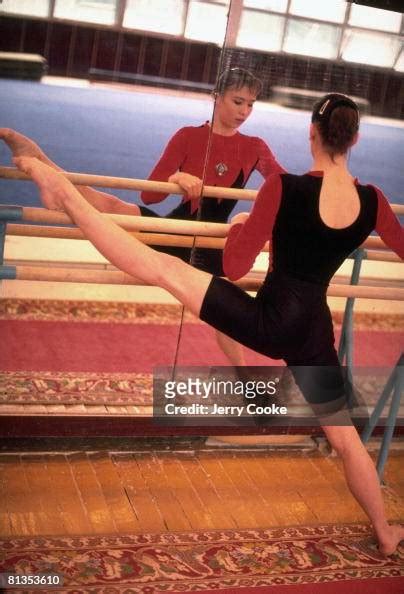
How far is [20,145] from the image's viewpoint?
2.82 meters

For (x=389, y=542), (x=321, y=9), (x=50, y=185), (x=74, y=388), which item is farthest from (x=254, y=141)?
(x=389, y=542)

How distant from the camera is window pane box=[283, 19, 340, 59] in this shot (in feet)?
10.4

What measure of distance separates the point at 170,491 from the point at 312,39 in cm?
166

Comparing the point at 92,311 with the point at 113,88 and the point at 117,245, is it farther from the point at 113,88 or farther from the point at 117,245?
the point at 117,245

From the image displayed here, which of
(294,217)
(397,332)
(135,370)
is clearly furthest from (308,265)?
(397,332)

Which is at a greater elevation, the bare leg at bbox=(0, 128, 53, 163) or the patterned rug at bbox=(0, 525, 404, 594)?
the bare leg at bbox=(0, 128, 53, 163)

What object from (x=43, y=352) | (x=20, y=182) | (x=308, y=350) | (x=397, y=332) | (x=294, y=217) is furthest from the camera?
(x=397, y=332)

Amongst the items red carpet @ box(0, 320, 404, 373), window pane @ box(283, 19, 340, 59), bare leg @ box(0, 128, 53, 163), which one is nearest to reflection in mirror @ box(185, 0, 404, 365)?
window pane @ box(283, 19, 340, 59)

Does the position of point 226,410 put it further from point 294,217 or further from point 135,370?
point 294,217

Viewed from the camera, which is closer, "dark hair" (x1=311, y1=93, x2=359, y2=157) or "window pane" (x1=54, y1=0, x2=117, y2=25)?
"dark hair" (x1=311, y1=93, x2=359, y2=157)

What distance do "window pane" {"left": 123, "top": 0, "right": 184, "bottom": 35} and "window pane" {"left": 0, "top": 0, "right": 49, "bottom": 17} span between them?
27 centimetres

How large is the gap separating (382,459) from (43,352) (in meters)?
1.34

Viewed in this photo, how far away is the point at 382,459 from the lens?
126 inches

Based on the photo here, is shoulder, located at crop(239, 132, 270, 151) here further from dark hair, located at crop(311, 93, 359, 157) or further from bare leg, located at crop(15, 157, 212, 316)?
bare leg, located at crop(15, 157, 212, 316)
